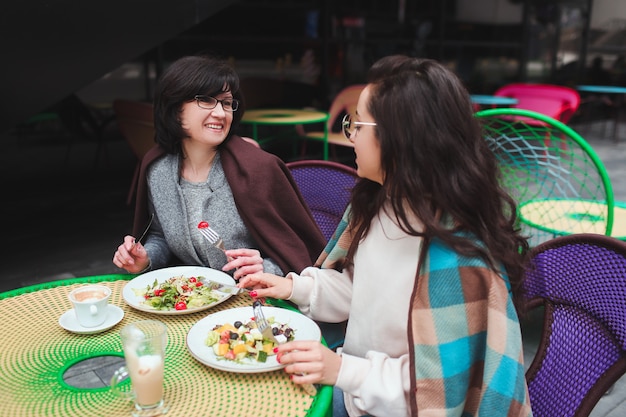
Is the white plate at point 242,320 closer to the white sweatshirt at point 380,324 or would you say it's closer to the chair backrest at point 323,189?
the white sweatshirt at point 380,324

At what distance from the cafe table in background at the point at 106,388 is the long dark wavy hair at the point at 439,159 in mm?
434

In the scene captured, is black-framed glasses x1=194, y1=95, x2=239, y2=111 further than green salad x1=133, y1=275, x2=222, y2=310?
Yes

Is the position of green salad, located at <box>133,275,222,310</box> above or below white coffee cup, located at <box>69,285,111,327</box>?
Result: below

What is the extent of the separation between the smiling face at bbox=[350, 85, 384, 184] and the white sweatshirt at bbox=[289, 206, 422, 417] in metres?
0.14

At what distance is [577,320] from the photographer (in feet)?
4.51

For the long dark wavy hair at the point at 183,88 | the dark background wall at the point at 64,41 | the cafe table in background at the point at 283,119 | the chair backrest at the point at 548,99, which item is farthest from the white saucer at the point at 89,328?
the chair backrest at the point at 548,99

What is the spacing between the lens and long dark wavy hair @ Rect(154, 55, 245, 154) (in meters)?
1.88

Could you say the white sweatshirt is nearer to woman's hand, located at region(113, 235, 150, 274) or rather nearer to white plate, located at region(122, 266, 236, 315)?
→ white plate, located at region(122, 266, 236, 315)

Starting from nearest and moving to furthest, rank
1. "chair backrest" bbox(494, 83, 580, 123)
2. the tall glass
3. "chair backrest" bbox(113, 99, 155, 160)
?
the tall glass, "chair backrest" bbox(113, 99, 155, 160), "chair backrest" bbox(494, 83, 580, 123)

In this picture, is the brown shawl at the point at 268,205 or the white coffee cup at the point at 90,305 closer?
the white coffee cup at the point at 90,305

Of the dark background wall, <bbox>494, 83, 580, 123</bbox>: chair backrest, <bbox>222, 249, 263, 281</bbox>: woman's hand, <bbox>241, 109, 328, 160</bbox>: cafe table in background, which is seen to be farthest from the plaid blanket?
<bbox>494, 83, 580, 123</bbox>: chair backrest

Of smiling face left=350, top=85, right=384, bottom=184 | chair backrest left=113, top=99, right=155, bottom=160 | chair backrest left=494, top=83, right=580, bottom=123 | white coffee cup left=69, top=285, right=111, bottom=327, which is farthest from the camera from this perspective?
chair backrest left=494, top=83, right=580, bottom=123

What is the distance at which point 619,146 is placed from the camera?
365 inches

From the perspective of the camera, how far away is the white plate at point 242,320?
1188 mm
